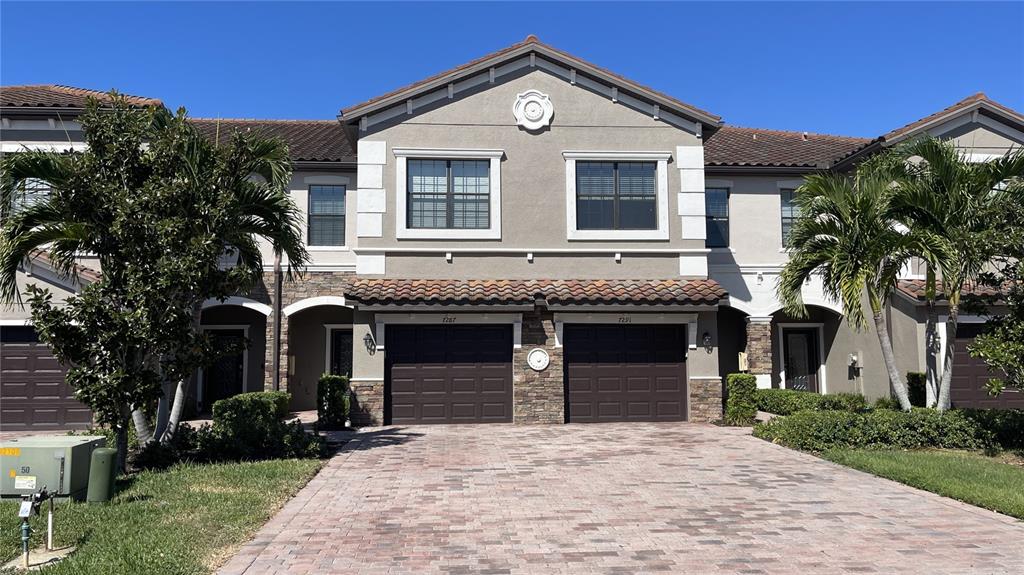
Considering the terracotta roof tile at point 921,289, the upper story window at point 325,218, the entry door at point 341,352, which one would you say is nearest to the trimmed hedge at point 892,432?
the terracotta roof tile at point 921,289

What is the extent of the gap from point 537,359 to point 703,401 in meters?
4.11

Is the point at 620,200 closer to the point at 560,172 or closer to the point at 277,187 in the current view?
the point at 560,172

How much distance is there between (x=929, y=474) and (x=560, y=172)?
1026cm

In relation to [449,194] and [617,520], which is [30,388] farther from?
[617,520]

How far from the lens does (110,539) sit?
24.4ft

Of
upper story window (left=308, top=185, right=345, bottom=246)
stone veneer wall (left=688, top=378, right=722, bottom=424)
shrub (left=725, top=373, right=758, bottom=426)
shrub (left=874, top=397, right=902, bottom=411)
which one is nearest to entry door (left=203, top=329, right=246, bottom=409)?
upper story window (left=308, top=185, right=345, bottom=246)

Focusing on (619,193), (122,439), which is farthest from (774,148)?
(122,439)

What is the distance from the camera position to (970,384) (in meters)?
18.1

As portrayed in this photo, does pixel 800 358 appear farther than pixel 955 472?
Yes

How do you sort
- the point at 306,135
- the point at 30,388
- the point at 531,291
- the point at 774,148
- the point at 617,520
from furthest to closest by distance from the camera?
the point at 306,135, the point at 774,148, the point at 30,388, the point at 531,291, the point at 617,520

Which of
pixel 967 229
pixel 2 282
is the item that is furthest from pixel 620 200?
pixel 2 282

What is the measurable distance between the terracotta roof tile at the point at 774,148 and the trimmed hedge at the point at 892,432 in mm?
8461

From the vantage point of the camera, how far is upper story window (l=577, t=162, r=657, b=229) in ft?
58.8

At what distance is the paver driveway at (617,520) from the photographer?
692 cm
